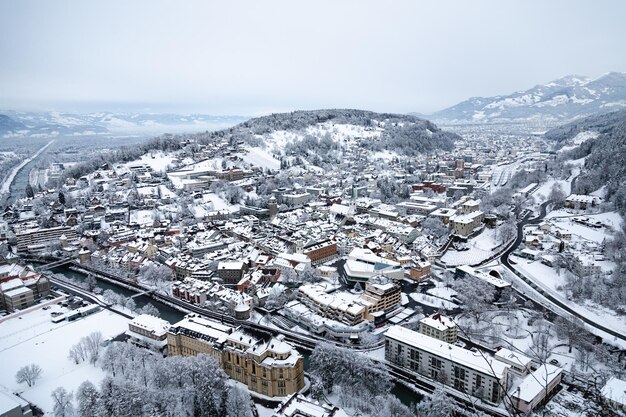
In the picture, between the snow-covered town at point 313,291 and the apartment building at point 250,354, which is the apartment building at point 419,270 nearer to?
the snow-covered town at point 313,291

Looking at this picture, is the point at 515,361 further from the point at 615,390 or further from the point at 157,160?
the point at 157,160

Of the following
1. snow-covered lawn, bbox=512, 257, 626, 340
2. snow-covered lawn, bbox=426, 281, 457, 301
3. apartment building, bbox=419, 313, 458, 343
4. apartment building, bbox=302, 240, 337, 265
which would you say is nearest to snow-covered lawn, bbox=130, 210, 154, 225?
apartment building, bbox=302, 240, 337, 265

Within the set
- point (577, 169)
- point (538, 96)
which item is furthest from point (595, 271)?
point (538, 96)

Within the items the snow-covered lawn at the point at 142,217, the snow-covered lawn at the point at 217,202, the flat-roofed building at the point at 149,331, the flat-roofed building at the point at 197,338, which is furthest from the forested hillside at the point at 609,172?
the snow-covered lawn at the point at 142,217

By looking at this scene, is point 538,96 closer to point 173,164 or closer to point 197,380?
point 173,164

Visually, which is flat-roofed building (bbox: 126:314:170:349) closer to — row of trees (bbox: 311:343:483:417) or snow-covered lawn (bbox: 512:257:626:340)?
row of trees (bbox: 311:343:483:417)

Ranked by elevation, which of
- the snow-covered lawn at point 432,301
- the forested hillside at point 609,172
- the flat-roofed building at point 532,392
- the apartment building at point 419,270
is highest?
the forested hillside at point 609,172

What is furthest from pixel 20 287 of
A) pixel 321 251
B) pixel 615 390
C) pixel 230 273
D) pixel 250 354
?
pixel 615 390
